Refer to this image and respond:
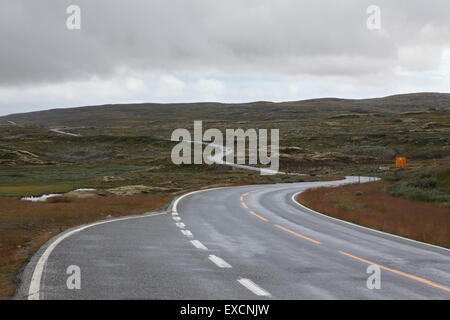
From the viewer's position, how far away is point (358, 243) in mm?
13953

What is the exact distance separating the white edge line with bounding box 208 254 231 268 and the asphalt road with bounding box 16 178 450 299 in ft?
0.07

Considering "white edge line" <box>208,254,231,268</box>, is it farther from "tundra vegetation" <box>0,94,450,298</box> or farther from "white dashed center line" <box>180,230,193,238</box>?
"tundra vegetation" <box>0,94,450,298</box>

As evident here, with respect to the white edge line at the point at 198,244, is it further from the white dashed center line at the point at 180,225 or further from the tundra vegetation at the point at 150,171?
the tundra vegetation at the point at 150,171

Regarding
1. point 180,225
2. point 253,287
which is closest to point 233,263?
point 253,287

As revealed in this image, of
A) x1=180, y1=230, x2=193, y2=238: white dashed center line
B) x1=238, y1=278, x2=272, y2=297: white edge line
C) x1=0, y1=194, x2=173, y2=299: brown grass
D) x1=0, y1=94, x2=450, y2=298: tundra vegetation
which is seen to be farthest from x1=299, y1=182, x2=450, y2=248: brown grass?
x1=0, y1=194, x2=173, y2=299: brown grass

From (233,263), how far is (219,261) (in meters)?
0.34

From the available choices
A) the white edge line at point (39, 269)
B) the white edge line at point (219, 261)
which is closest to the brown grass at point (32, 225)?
the white edge line at point (39, 269)

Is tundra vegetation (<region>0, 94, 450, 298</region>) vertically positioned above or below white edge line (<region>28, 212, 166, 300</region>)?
below

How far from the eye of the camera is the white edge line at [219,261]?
947 cm

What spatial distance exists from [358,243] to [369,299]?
710 centimetres

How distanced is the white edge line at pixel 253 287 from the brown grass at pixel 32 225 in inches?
150

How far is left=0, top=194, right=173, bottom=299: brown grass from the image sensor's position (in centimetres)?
911

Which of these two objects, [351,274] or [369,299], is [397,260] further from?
[369,299]

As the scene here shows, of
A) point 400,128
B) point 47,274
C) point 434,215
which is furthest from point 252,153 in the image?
point 47,274
